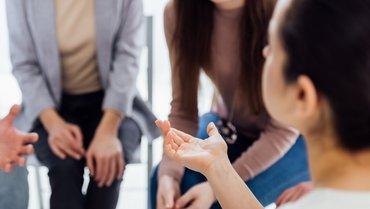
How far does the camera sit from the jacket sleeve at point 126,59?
129 cm

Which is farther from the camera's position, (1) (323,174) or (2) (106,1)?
(2) (106,1)

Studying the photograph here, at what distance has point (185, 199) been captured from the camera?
3.64 ft

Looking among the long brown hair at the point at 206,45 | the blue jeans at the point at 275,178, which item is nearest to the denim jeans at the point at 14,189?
the blue jeans at the point at 275,178

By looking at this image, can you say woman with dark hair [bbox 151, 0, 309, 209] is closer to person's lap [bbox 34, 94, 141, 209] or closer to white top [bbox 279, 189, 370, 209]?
person's lap [bbox 34, 94, 141, 209]

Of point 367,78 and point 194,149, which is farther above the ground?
point 367,78

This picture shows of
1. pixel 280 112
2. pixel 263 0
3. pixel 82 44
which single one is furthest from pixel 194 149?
pixel 82 44

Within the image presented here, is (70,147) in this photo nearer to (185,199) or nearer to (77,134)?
(77,134)

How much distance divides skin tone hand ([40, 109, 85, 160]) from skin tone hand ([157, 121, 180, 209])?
0.69ft

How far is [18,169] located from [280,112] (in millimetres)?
794

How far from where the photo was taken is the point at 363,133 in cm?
62

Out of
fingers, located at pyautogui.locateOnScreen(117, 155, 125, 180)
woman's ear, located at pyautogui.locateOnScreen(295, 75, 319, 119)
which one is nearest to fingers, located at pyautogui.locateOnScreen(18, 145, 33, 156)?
fingers, located at pyautogui.locateOnScreen(117, 155, 125, 180)

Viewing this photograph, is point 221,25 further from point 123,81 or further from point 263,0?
point 123,81

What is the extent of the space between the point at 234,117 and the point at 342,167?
0.61m

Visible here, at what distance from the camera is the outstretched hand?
2.75 ft
